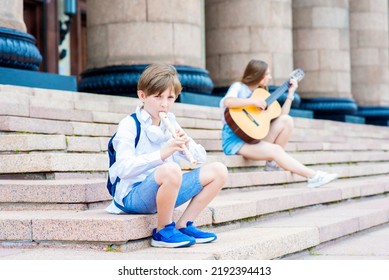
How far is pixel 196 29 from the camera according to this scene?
13.4 metres

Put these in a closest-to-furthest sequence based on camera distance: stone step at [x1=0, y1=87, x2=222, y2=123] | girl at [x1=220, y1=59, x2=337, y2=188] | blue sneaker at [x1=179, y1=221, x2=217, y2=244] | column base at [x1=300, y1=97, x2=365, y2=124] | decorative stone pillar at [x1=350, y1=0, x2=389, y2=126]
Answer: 1. blue sneaker at [x1=179, y1=221, x2=217, y2=244]
2. stone step at [x1=0, y1=87, x2=222, y2=123]
3. girl at [x1=220, y1=59, x2=337, y2=188]
4. column base at [x1=300, y1=97, x2=365, y2=124]
5. decorative stone pillar at [x1=350, y1=0, x2=389, y2=126]

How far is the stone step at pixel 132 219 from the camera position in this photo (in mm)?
5188

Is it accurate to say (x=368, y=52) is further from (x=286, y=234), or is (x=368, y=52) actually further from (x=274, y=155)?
(x=286, y=234)

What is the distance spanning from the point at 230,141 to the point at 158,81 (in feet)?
13.8

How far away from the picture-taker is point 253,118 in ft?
31.1

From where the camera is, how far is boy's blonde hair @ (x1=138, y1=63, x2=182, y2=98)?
17.2 ft

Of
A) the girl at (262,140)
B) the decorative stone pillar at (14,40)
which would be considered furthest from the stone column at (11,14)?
the girl at (262,140)

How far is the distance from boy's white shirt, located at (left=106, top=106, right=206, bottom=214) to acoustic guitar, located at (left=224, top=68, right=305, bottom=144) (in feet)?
12.3

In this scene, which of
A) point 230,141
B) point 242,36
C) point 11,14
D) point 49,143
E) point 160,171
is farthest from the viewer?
point 242,36

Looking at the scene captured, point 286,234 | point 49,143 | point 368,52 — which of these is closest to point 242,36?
point 368,52

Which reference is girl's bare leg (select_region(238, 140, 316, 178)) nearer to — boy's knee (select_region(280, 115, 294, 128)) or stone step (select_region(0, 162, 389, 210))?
boy's knee (select_region(280, 115, 294, 128))

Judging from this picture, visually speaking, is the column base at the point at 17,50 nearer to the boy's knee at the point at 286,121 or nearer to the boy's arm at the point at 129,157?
the boy's knee at the point at 286,121

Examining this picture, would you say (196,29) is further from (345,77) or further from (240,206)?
(345,77)

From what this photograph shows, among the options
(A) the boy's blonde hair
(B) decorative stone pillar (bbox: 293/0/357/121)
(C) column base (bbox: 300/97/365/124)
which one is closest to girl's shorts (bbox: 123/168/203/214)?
(A) the boy's blonde hair
